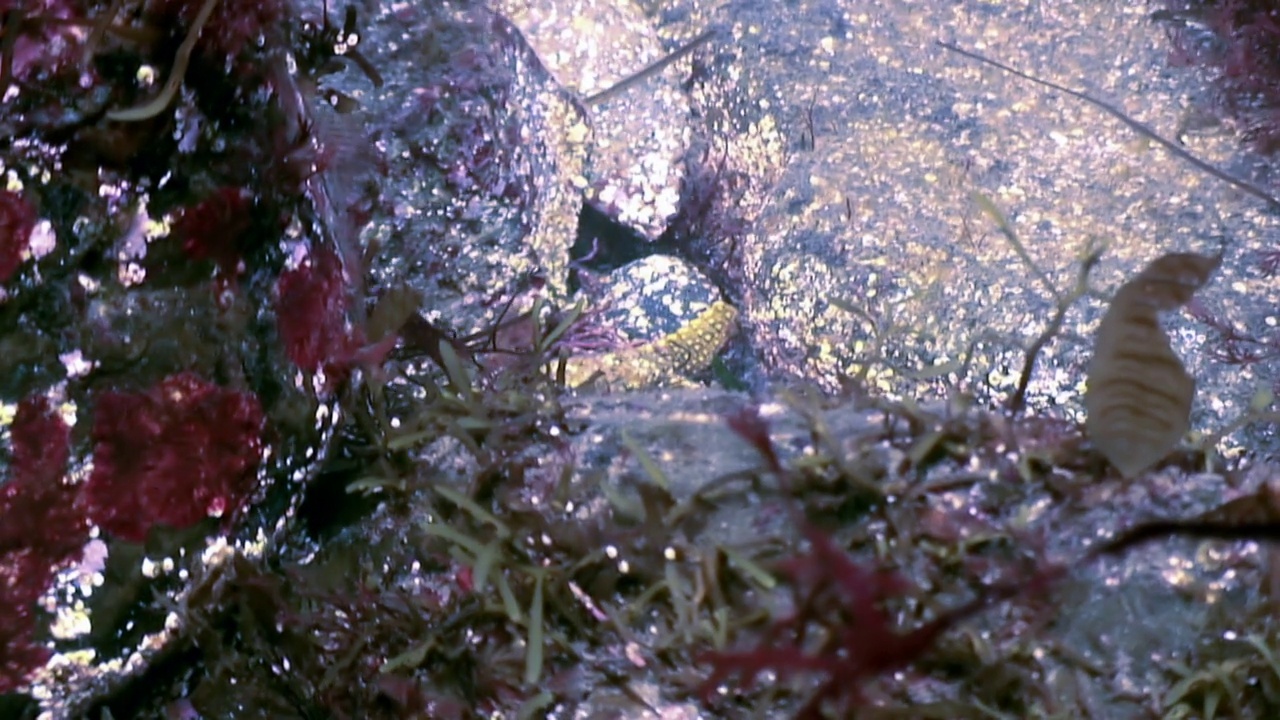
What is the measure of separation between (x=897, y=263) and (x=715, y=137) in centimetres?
48

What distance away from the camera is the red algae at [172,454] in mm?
758

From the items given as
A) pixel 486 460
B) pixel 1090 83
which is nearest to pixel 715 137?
pixel 1090 83

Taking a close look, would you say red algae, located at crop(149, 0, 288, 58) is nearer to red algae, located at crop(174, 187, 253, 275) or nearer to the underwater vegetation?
the underwater vegetation

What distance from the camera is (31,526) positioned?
2.41 ft

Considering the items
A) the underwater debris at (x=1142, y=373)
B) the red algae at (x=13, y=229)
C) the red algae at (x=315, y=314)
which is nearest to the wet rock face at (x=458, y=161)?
the red algae at (x=315, y=314)

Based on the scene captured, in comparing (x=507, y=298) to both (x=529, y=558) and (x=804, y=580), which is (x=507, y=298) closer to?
(x=529, y=558)

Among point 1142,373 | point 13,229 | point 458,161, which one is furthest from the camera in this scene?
point 458,161

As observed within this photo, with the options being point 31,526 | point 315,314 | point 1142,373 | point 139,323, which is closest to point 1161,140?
point 1142,373

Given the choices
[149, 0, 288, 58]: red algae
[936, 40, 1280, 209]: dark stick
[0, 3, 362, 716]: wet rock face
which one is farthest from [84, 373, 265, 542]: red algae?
[936, 40, 1280, 209]: dark stick

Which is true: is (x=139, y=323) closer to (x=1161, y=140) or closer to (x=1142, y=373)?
(x=1142, y=373)

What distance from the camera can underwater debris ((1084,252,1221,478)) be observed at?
56 cm

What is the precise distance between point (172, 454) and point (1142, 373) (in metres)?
0.75

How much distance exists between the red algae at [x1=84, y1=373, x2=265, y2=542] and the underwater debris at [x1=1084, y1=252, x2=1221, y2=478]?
2.24 feet

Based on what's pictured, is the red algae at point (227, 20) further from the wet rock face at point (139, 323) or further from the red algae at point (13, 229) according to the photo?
the red algae at point (13, 229)
